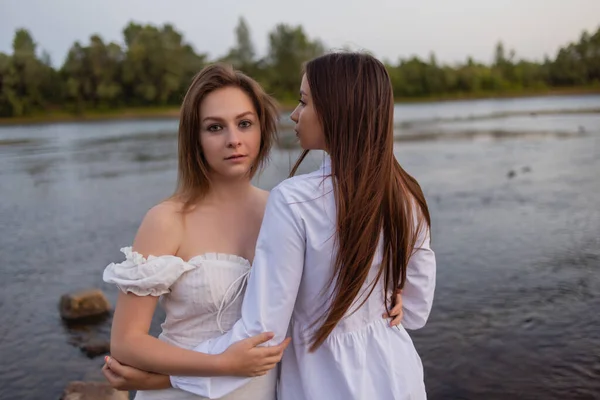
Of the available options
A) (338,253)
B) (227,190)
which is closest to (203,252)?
(227,190)

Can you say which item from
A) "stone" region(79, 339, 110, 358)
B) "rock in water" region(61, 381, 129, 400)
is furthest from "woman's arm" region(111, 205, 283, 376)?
"stone" region(79, 339, 110, 358)

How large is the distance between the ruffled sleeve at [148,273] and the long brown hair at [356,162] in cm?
46

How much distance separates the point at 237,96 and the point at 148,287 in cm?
68

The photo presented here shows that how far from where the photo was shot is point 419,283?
2023 millimetres

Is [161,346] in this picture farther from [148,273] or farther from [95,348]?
[95,348]

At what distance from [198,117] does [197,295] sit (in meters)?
0.58

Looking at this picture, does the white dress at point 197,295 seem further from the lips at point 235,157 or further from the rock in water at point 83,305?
the rock in water at point 83,305

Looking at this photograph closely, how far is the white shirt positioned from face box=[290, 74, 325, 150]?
0.29 ft

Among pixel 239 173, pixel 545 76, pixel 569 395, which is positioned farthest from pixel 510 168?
pixel 545 76

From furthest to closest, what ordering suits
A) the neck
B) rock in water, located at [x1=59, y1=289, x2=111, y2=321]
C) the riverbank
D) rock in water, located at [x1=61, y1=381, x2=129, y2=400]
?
1. the riverbank
2. rock in water, located at [x1=59, y1=289, x2=111, y2=321]
3. rock in water, located at [x1=61, y1=381, x2=129, y2=400]
4. the neck

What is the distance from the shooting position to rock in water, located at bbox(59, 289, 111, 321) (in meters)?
7.64

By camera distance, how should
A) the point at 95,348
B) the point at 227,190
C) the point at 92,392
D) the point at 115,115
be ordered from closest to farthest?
1. the point at 227,190
2. the point at 92,392
3. the point at 95,348
4. the point at 115,115

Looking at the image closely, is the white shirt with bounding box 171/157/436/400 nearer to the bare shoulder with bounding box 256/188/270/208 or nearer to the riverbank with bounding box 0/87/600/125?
the bare shoulder with bounding box 256/188/270/208

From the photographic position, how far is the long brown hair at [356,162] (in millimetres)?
1683
